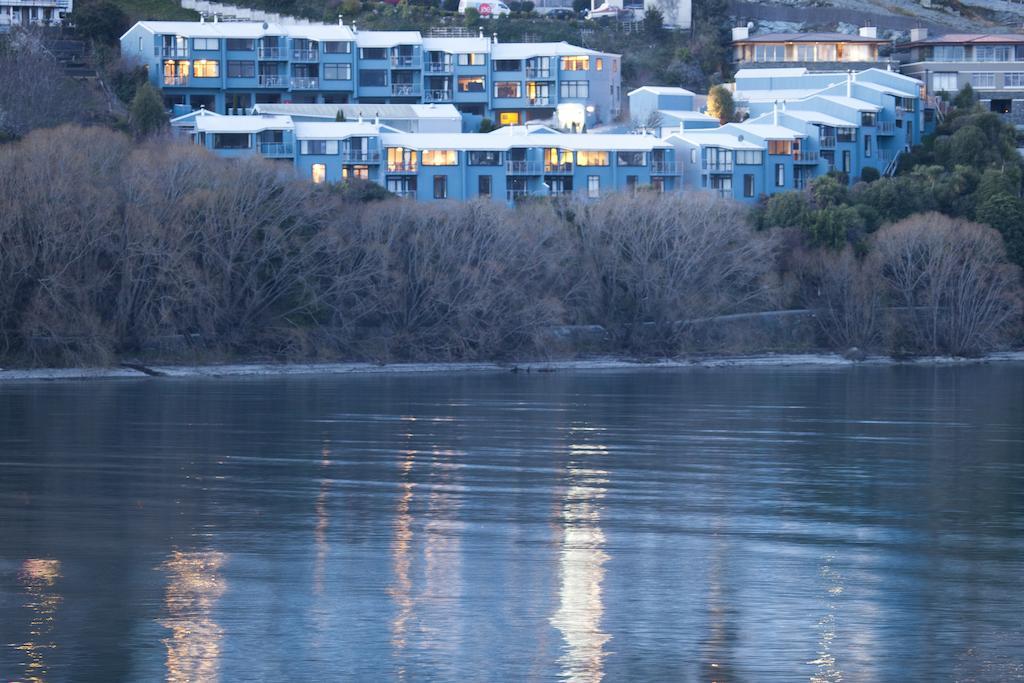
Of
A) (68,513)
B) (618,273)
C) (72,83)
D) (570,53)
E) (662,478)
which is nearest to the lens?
(68,513)

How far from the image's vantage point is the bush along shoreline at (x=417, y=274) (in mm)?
60281

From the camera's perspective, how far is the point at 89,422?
147 feet

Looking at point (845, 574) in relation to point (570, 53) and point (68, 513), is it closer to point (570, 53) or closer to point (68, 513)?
point (68, 513)

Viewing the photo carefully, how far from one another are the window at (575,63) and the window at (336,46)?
13213 millimetres

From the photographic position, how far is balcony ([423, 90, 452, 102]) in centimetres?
10125

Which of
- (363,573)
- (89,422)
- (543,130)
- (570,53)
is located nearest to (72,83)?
(543,130)

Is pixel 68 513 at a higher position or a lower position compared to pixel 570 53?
lower

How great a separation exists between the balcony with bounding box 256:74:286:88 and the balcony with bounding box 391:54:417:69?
270 inches

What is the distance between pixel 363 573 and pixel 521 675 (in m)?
5.88

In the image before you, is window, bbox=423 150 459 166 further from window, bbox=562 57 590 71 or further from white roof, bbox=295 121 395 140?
window, bbox=562 57 590 71

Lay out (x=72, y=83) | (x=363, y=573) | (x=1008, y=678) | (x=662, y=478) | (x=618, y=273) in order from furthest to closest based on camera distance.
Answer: (x=72, y=83) < (x=618, y=273) < (x=662, y=478) < (x=363, y=573) < (x=1008, y=678)

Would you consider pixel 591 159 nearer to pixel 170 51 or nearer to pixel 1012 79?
pixel 170 51

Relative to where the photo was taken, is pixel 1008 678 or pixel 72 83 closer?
pixel 1008 678

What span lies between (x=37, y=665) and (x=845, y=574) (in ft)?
38.2
